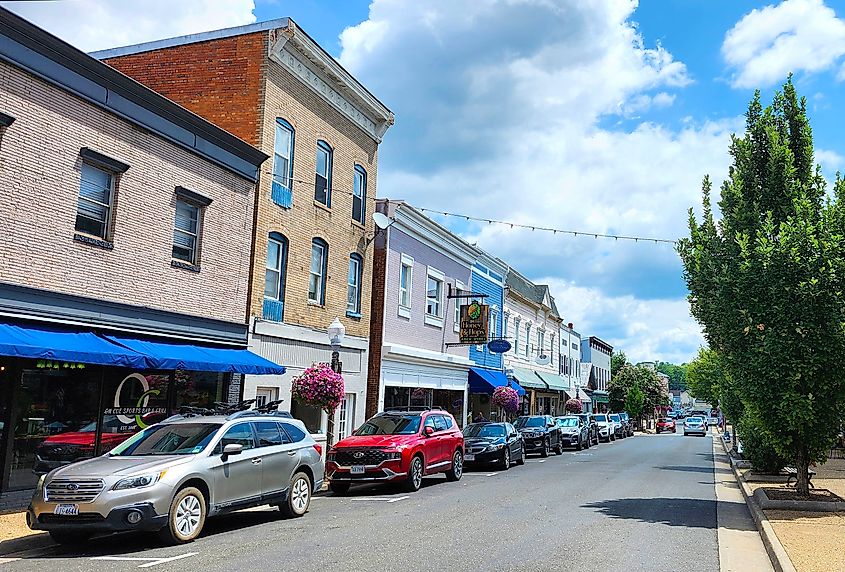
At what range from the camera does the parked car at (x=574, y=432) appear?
3578 cm

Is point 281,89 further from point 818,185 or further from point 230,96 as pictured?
point 818,185

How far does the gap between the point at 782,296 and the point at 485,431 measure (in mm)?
12698

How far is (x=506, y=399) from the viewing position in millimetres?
33719

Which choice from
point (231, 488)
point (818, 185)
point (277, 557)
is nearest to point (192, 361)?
point (231, 488)

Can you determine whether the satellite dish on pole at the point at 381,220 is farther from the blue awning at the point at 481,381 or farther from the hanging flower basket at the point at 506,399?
the hanging flower basket at the point at 506,399

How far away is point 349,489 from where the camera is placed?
57.7 feet

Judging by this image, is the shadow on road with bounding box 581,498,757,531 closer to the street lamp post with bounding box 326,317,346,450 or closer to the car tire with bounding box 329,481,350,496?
the car tire with bounding box 329,481,350,496

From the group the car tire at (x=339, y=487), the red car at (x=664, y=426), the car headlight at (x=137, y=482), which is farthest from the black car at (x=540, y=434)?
the red car at (x=664, y=426)

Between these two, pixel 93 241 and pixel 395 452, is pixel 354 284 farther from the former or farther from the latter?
pixel 93 241

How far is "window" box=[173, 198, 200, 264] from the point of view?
16.3 metres

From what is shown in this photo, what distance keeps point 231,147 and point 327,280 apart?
209 inches

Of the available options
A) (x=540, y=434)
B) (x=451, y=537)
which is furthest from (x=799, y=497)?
(x=540, y=434)

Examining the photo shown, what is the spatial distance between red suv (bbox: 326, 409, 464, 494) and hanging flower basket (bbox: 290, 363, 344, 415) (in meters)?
1.02

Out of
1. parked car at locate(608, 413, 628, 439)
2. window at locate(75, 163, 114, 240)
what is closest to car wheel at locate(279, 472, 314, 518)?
window at locate(75, 163, 114, 240)
